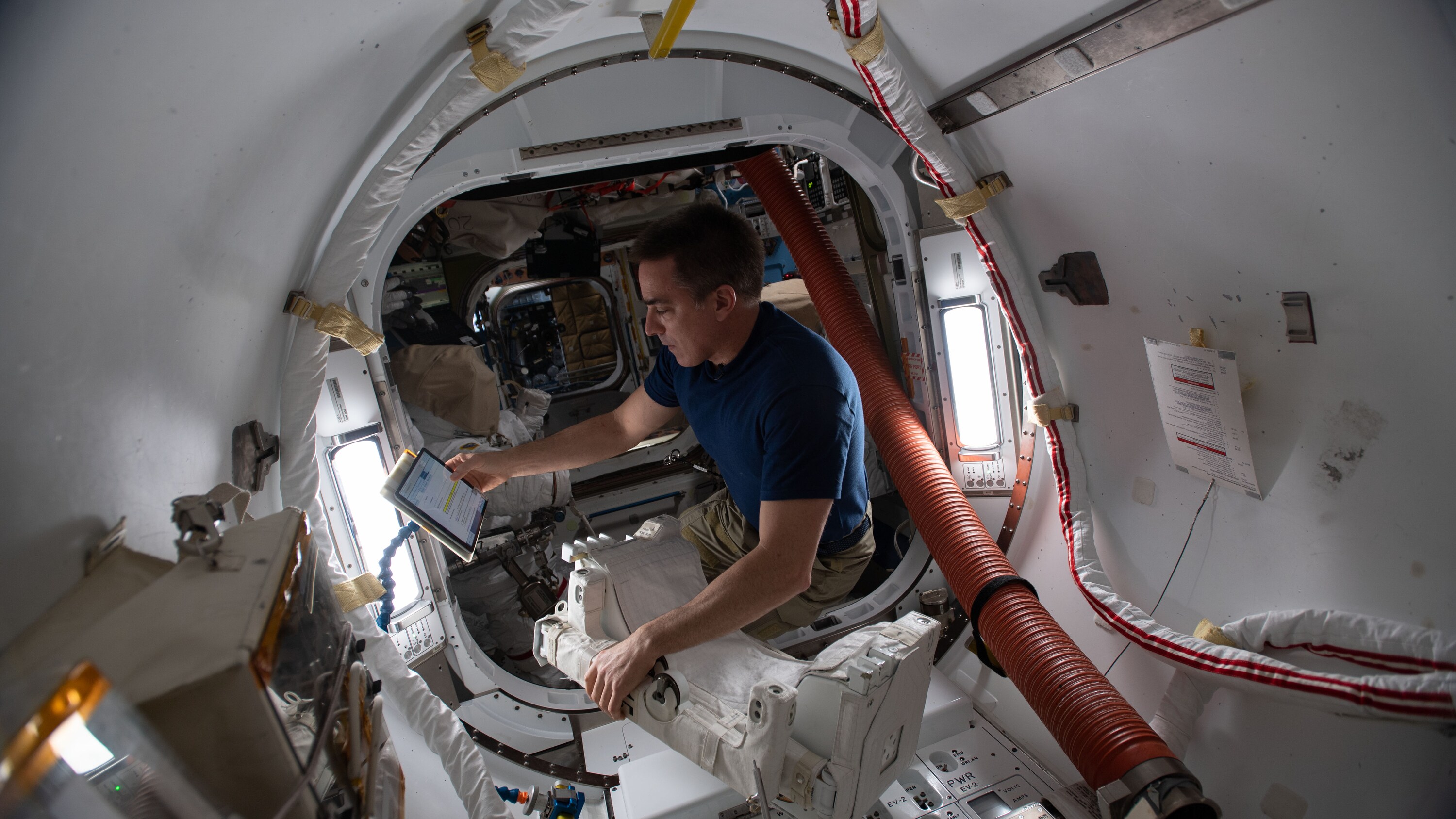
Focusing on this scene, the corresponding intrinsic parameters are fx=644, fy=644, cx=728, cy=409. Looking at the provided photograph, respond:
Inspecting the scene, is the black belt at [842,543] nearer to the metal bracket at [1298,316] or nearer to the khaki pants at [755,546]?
the khaki pants at [755,546]

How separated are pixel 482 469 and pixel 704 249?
47.8 inches

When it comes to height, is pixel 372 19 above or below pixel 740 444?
above

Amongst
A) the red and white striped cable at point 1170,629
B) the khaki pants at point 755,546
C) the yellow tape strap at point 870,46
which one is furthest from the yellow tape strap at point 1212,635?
the yellow tape strap at point 870,46

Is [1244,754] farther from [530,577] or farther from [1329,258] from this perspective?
[530,577]

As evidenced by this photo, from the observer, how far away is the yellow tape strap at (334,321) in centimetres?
174

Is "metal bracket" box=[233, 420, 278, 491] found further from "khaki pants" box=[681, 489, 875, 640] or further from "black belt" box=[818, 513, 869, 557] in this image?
"black belt" box=[818, 513, 869, 557]

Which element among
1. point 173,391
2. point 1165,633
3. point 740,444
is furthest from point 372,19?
point 1165,633

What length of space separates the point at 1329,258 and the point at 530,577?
3.70 m

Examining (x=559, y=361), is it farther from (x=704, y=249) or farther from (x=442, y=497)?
(x=704, y=249)

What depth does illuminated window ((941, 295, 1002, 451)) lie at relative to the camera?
3.04m

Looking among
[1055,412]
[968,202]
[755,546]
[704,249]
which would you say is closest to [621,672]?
[755,546]

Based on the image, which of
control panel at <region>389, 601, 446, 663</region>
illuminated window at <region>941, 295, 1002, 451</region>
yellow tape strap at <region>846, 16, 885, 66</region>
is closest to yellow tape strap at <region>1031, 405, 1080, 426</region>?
illuminated window at <region>941, 295, 1002, 451</region>

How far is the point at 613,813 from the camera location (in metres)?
2.55

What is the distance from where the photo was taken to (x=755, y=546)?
8.77ft
